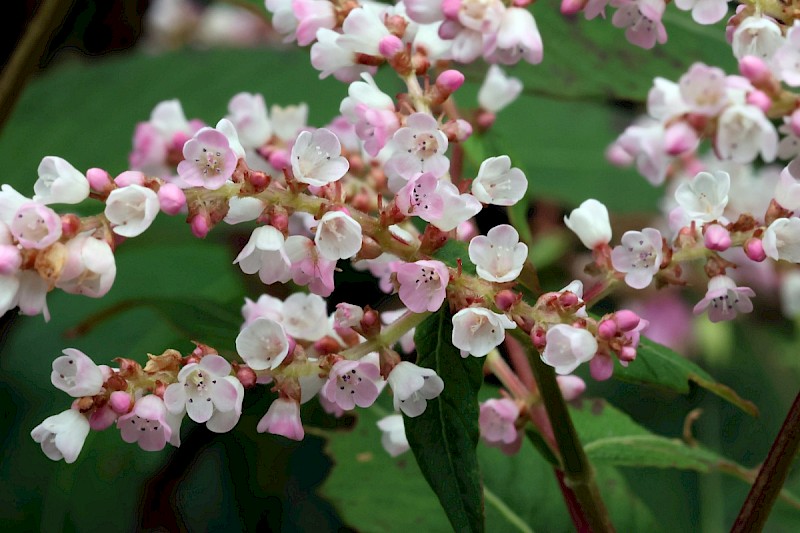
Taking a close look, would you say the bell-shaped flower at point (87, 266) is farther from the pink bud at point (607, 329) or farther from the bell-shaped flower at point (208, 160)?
the pink bud at point (607, 329)

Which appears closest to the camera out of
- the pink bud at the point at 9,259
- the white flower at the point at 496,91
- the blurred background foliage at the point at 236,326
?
the pink bud at the point at 9,259

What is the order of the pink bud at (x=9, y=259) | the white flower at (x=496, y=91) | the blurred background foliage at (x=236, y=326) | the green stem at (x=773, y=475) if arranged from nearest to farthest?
the pink bud at (x=9, y=259)
the green stem at (x=773, y=475)
the white flower at (x=496, y=91)
the blurred background foliage at (x=236, y=326)

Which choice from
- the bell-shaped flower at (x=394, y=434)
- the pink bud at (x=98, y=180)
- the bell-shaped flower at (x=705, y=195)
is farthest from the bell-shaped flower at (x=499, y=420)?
the pink bud at (x=98, y=180)

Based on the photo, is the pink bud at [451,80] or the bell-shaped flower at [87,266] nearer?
the bell-shaped flower at [87,266]

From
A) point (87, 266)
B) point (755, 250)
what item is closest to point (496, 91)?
point (755, 250)

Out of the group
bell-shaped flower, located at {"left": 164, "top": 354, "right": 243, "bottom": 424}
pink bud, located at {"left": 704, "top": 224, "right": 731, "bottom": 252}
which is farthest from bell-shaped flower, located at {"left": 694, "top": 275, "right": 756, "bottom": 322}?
bell-shaped flower, located at {"left": 164, "top": 354, "right": 243, "bottom": 424}

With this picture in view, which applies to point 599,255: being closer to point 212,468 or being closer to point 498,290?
point 498,290

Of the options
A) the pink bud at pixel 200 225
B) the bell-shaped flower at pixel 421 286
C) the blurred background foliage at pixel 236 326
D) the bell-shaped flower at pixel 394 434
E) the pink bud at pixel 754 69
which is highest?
the pink bud at pixel 754 69
